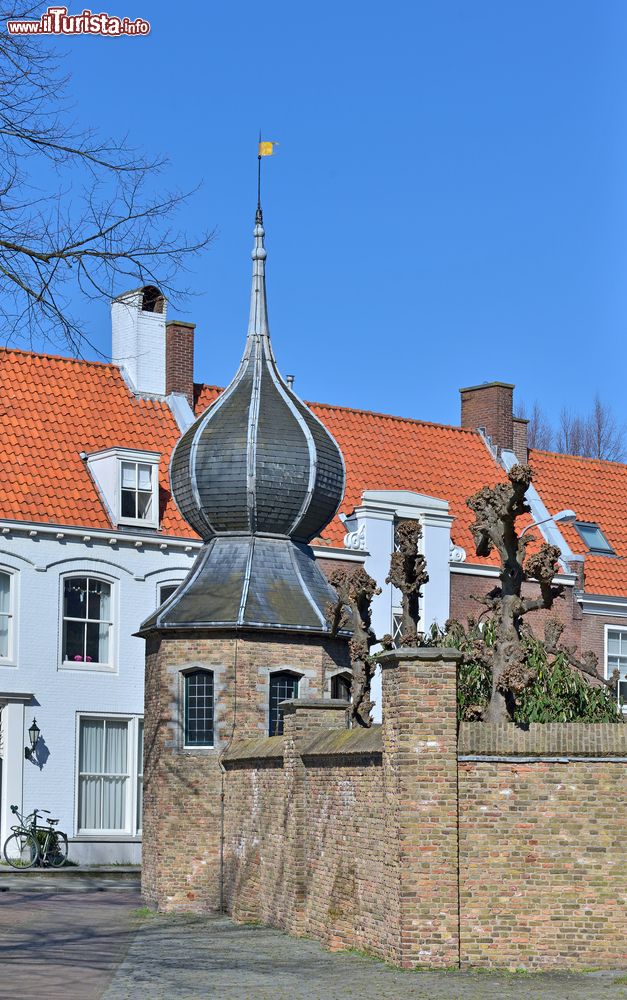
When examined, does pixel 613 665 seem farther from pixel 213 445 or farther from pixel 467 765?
pixel 467 765

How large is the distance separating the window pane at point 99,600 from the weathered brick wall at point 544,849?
18925 mm

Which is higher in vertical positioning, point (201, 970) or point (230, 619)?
point (230, 619)

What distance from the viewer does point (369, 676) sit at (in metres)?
22.6

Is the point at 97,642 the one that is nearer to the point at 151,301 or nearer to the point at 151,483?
the point at 151,483

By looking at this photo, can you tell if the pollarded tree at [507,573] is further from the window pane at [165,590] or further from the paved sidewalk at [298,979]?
the window pane at [165,590]

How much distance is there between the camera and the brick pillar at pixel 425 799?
16922mm

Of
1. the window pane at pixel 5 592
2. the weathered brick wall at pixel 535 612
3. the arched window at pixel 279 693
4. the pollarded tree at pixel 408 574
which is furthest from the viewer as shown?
the weathered brick wall at pixel 535 612

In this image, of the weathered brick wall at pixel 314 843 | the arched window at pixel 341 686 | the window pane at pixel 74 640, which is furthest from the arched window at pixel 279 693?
the window pane at pixel 74 640

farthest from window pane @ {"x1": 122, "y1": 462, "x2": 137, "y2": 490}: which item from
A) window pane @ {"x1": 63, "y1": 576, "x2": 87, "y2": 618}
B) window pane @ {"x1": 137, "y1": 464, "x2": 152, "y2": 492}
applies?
window pane @ {"x1": 63, "y1": 576, "x2": 87, "y2": 618}

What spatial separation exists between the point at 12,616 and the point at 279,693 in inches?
374

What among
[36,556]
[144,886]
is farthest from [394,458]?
[144,886]

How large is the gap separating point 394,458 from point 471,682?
52.0 ft

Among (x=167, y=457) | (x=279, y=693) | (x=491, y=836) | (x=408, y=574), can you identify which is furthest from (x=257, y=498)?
(x=491, y=836)

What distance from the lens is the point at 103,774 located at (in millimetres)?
34938
